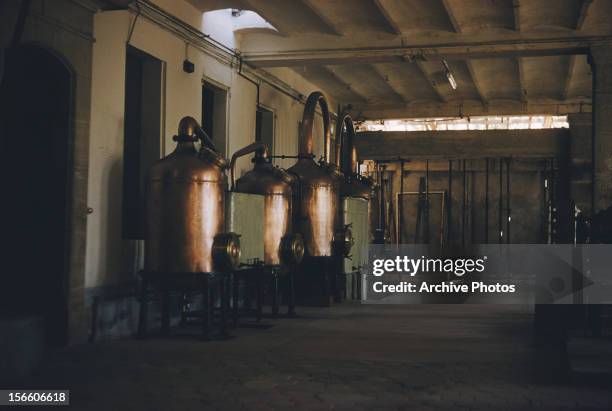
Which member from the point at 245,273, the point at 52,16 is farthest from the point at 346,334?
the point at 52,16

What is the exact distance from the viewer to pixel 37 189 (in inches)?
331

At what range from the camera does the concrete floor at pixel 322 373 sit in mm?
5844

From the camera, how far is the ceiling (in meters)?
11.5

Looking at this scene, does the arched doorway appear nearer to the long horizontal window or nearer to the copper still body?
the copper still body

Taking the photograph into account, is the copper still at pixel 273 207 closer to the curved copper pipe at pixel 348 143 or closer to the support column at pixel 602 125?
the curved copper pipe at pixel 348 143

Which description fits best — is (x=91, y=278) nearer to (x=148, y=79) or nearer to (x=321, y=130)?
(x=148, y=79)

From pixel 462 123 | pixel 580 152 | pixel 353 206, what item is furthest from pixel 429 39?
pixel 462 123

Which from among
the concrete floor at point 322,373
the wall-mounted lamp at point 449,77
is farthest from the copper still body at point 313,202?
the wall-mounted lamp at point 449,77

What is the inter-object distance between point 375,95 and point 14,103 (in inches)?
451

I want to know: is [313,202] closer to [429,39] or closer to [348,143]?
[429,39]

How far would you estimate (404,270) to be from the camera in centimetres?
2050

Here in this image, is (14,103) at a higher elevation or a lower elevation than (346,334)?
higher

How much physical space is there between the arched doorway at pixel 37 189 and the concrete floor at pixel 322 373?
0.75 m

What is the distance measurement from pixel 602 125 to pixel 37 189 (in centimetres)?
834
